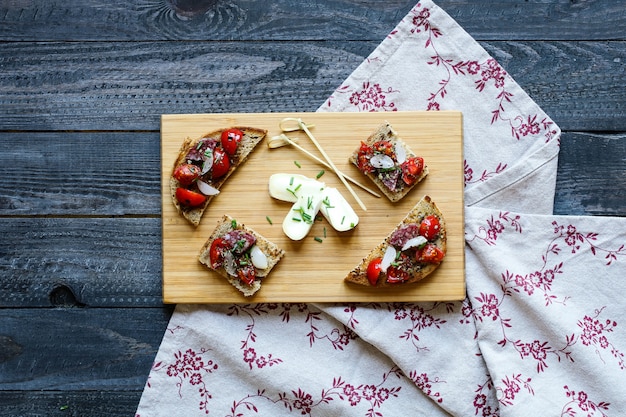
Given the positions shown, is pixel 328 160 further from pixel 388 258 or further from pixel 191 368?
pixel 191 368

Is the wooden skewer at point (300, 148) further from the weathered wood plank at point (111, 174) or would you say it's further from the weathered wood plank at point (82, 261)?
the weathered wood plank at point (82, 261)

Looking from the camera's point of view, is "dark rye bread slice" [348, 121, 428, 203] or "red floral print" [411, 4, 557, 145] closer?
"dark rye bread slice" [348, 121, 428, 203]

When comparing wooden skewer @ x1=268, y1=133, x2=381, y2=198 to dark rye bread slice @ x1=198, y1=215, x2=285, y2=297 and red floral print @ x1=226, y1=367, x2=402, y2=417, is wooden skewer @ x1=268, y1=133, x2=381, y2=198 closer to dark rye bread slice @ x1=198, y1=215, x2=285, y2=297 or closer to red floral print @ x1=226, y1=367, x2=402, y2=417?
dark rye bread slice @ x1=198, y1=215, x2=285, y2=297

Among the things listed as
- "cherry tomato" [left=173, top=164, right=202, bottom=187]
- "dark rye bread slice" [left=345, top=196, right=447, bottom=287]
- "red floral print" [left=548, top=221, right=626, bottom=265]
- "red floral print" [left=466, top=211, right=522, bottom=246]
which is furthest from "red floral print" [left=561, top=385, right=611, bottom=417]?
"cherry tomato" [left=173, top=164, right=202, bottom=187]

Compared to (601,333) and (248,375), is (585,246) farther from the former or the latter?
(248,375)

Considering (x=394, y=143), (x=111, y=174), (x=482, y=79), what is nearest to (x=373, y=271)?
(x=394, y=143)

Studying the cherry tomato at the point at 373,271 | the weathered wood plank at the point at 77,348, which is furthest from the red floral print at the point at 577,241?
the weathered wood plank at the point at 77,348

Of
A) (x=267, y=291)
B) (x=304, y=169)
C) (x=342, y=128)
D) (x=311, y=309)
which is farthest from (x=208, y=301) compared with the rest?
(x=342, y=128)
